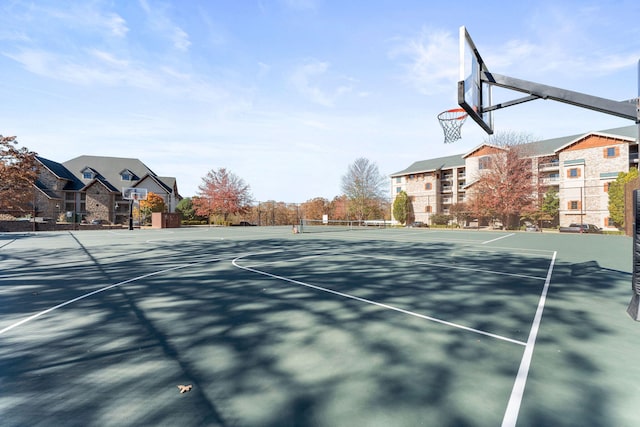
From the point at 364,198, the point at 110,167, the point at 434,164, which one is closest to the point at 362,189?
the point at 364,198

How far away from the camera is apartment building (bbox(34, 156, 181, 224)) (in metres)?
38.2

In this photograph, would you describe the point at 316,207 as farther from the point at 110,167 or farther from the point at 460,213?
the point at 110,167

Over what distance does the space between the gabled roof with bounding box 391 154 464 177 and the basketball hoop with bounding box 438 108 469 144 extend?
120 ft

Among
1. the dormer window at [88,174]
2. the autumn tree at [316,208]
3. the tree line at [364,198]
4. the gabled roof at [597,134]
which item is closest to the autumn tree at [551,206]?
the tree line at [364,198]

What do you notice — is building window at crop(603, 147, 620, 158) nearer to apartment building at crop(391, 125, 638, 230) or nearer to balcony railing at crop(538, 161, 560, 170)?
apartment building at crop(391, 125, 638, 230)

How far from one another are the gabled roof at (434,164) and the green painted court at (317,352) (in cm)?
4529

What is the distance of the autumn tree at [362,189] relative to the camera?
4725 centimetres

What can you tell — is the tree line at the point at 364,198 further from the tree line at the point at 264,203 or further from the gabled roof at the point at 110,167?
the gabled roof at the point at 110,167

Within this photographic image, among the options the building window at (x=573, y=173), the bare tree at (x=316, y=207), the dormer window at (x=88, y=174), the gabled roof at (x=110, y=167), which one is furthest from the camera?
the bare tree at (x=316, y=207)

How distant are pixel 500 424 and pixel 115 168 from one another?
177ft

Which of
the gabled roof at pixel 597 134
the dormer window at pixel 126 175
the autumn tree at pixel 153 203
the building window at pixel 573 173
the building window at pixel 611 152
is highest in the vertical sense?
the gabled roof at pixel 597 134

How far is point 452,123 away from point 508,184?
2333 cm

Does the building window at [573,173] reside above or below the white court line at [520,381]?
above

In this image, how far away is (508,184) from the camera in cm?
3092
